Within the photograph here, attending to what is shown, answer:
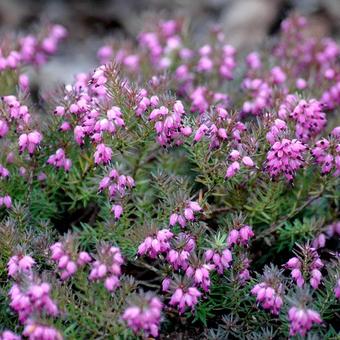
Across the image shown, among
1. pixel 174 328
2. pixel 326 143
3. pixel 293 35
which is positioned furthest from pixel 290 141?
pixel 293 35

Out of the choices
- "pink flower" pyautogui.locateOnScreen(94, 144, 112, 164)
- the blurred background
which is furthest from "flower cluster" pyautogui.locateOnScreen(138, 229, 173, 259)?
the blurred background

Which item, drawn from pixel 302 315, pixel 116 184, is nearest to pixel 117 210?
pixel 116 184

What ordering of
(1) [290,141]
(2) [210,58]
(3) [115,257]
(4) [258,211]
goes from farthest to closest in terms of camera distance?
(2) [210,58] → (4) [258,211] → (1) [290,141] → (3) [115,257]

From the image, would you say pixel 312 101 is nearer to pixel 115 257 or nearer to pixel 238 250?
pixel 238 250

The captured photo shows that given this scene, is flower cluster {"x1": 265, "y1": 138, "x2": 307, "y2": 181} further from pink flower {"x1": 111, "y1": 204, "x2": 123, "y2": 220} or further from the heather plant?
pink flower {"x1": 111, "y1": 204, "x2": 123, "y2": 220}

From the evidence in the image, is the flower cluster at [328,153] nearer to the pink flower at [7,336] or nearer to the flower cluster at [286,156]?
the flower cluster at [286,156]
